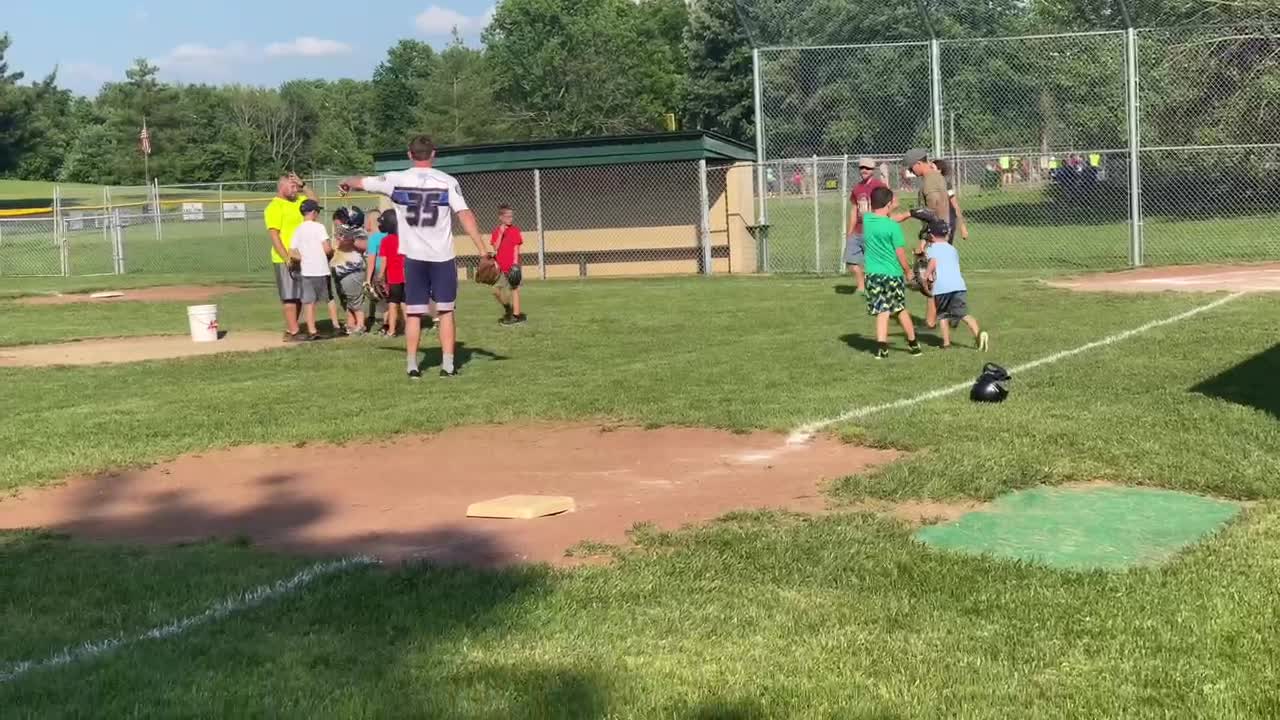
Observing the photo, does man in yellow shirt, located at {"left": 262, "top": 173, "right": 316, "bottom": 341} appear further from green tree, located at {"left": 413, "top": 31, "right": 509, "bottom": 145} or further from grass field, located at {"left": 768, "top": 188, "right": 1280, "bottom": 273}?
green tree, located at {"left": 413, "top": 31, "right": 509, "bottom": 145}

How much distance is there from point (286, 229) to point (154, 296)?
937cm

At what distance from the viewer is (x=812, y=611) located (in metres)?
4.33

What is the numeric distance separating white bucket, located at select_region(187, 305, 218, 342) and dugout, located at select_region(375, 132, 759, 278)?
33.7 ft

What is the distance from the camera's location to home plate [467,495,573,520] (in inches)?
236

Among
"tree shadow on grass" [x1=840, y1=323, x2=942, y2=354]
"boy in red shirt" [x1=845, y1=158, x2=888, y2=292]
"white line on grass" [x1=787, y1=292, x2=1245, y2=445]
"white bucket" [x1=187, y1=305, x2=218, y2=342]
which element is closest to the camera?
"white line on grass" [x1=787, y1=292, x2=1245, y2=445]

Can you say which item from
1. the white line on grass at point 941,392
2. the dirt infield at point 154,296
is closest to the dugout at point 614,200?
the dirt infield at point 154,296

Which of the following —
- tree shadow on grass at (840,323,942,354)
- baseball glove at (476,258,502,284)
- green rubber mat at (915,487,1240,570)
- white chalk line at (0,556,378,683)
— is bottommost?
green rubber mat at (915,487,1240,570)

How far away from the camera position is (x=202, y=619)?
14.6 feet

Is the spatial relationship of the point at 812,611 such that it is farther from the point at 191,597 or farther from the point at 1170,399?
the point at 1170,399

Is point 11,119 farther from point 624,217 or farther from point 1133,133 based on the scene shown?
point 1133,133

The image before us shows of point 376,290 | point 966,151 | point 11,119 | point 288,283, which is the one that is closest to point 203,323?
point 288,283

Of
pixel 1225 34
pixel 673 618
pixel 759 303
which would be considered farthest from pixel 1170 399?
pixel 1225 34

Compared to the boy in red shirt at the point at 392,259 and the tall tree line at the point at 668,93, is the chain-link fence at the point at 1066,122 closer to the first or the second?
the tall tree line at the point at 668,93

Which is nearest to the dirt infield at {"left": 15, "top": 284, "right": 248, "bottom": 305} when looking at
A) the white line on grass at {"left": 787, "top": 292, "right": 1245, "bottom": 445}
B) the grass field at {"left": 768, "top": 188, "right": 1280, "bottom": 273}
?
the grass field at {"left": 768, "top": 188, "right": 1280, "bottom": 273}
